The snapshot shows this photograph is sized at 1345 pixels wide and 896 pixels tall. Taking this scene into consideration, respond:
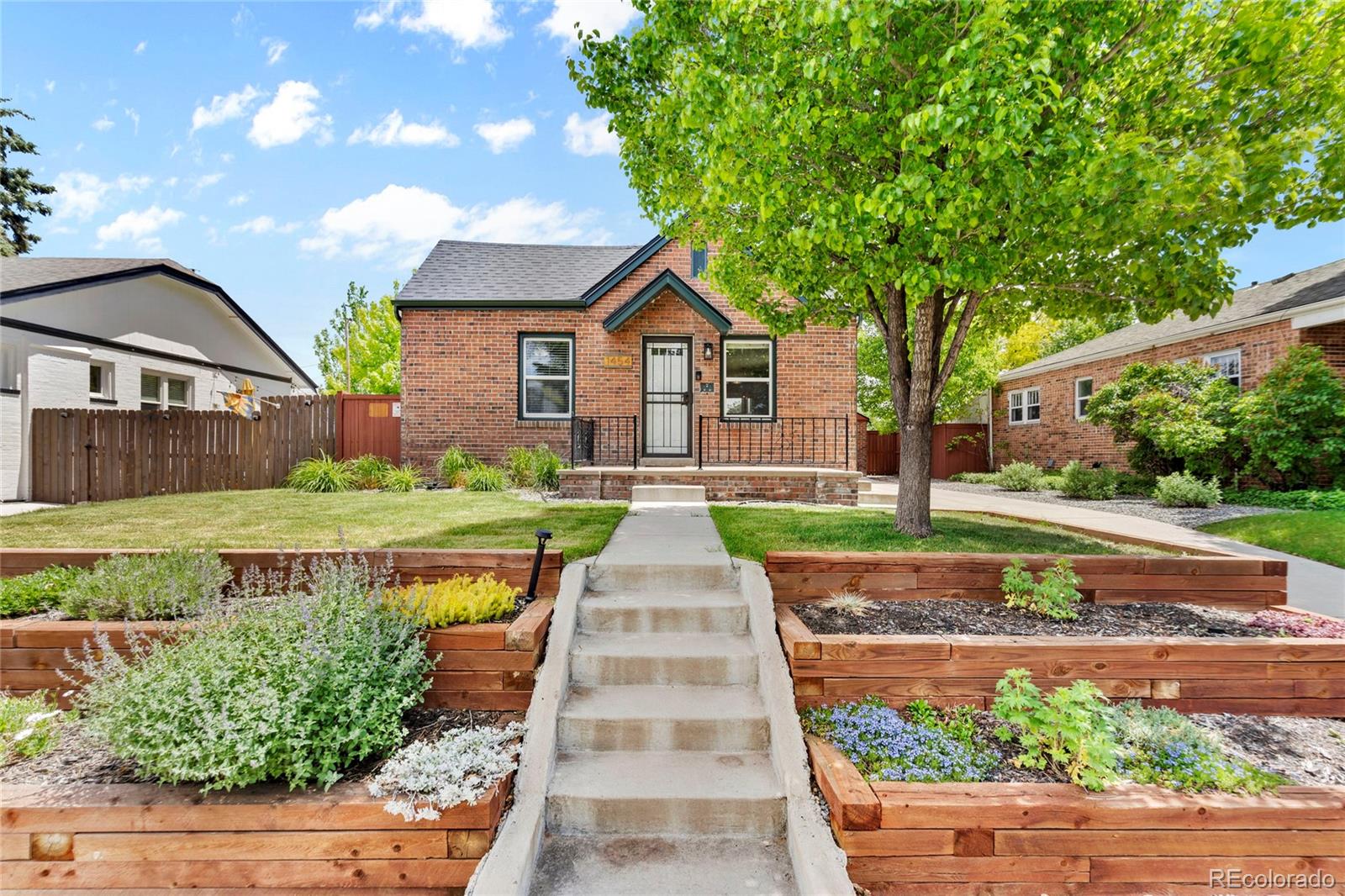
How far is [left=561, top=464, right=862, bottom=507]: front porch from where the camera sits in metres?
8.64

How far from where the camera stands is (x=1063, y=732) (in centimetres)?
242

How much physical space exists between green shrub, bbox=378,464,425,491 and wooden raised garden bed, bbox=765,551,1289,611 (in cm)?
808

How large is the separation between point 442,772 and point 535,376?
9.88m

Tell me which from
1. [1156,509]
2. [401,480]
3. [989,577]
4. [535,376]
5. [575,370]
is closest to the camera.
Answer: [989,577]

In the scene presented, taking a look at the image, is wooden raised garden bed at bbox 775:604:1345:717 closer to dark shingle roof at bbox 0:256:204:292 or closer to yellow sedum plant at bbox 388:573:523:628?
yellow sedum plant at bbox 388:573:523:628

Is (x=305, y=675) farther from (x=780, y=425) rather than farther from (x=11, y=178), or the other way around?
(x=11, y=178)

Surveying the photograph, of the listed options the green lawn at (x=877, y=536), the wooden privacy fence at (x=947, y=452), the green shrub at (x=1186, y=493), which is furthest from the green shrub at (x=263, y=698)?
the wooden privacy fence at (x=947, y=452)

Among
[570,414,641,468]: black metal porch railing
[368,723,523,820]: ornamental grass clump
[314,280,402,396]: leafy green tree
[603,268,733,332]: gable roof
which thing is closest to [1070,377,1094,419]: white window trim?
[603,268,733,332]: gable roof

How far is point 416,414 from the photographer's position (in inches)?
448

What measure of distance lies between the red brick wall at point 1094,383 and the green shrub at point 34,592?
1791cm

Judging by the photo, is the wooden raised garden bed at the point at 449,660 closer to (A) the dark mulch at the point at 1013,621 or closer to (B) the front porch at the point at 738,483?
(A) the dark mulch at the point at 1013,621

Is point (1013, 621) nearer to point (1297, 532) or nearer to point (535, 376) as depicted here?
point (1297, 532)

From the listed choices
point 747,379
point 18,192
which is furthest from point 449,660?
point 18,192

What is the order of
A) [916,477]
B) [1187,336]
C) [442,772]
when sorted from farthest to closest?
[1187,336]
[916,477]
[442,772]
